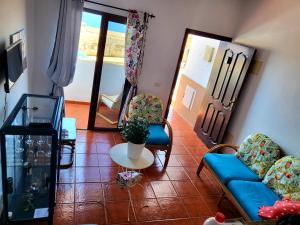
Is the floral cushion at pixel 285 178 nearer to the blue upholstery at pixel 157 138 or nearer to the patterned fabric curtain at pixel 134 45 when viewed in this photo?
the blue upholstery at pixel 157 138

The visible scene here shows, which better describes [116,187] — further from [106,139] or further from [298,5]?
[298,5]

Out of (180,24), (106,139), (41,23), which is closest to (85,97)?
(106,139)

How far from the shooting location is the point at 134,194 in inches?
114

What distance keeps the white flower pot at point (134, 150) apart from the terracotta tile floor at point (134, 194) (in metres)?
0.69

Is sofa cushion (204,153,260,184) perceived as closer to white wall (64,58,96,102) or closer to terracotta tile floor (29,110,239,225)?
terracotta tile floor (29,110,239,225)

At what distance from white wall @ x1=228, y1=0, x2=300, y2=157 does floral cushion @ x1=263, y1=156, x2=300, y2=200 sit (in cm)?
27

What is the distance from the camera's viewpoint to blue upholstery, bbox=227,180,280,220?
2416 millimetres

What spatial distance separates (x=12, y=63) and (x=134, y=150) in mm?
1343

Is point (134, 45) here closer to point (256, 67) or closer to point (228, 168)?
point (256, 67)

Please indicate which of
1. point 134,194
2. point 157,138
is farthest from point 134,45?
point 134,194

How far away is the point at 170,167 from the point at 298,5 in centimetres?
283

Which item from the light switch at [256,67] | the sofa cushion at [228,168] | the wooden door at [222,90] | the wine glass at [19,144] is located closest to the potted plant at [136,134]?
the wine glass at [19,144]

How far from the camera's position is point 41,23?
11.0 feet

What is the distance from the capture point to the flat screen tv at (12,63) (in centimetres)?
186
